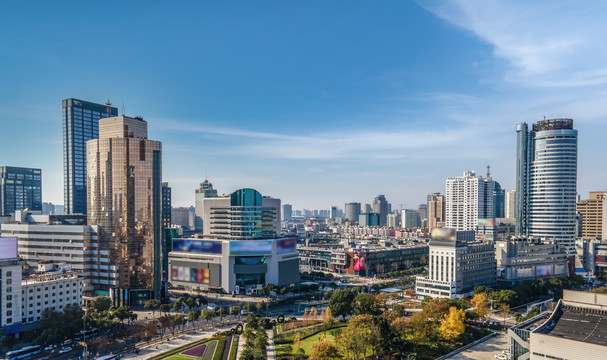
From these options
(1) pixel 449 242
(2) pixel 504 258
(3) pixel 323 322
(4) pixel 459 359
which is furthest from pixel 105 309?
(2) pixel 504 258

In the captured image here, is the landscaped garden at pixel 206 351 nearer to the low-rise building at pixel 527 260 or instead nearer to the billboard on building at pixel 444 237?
the billboard on building at pixel 444 237

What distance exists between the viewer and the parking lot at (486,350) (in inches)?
2277

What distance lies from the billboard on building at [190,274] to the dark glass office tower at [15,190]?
4712 inches

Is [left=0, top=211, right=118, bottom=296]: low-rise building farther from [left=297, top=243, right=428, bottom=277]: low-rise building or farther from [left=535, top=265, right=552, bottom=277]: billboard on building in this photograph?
[left=535, top=265, right=552, bottom=277]: billboard on building

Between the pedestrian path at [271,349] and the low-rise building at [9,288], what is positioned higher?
the low-rise building at [9,288]

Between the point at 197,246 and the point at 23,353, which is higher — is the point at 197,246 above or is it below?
above

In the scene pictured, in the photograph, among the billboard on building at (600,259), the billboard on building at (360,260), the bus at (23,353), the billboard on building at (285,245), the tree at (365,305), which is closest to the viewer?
the bus at (23,353)

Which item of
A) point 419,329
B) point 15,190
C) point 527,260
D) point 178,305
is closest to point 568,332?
point 419,329

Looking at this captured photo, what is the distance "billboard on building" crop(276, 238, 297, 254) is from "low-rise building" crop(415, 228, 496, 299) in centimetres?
3341

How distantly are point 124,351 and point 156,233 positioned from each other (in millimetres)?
37644

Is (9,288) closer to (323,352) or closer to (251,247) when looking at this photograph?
(323,352)

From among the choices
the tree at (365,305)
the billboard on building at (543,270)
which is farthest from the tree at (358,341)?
the billboard on building at (543,270)

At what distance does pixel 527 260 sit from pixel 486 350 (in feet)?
201

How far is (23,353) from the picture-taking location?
55.9 m
